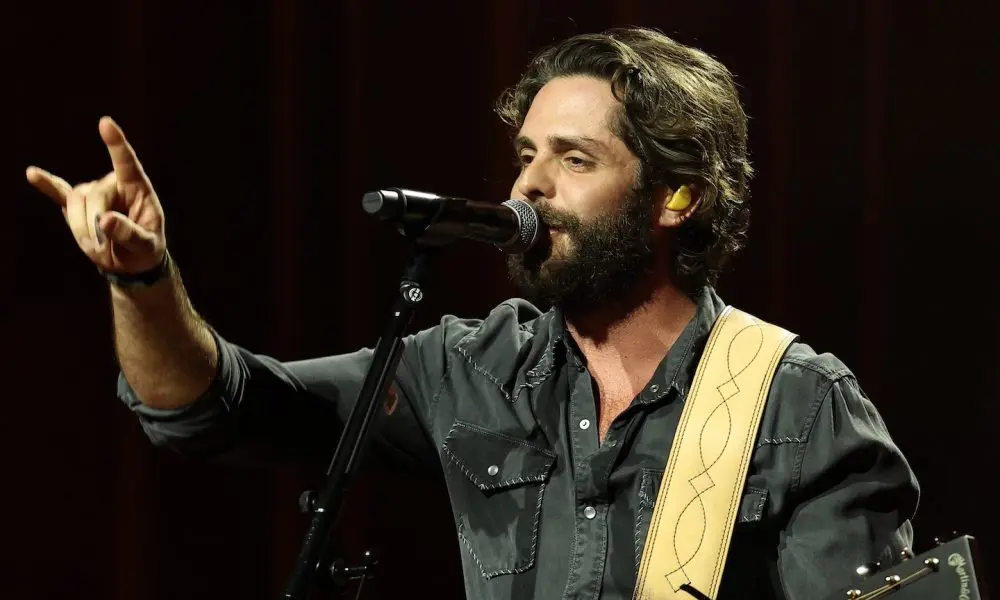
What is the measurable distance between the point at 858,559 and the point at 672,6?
1603 mm

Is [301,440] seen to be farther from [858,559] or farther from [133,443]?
[858,559]

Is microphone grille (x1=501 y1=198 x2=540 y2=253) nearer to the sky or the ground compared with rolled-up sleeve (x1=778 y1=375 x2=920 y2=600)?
nearer to the sky

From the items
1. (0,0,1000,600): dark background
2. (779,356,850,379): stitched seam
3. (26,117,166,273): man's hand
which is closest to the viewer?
(26,117,166,273): man's hand

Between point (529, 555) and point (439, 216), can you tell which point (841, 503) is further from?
point (439, 216)

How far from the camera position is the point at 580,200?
83.5 inches

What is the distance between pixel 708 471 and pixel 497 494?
1.24 feet

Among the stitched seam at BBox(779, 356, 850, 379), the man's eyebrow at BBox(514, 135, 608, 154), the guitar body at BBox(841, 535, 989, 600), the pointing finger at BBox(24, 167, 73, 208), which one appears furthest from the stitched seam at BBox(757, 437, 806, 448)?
the pointing finger at BBox(24, 167, 73, 208)

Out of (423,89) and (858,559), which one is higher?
(423,89)

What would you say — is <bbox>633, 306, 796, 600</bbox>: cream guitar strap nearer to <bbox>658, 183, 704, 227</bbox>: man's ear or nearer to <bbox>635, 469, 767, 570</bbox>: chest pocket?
<bbox>635, 469, 767, 570</bbox>: chest pocket

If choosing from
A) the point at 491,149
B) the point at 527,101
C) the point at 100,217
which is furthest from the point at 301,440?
the point at 491,149

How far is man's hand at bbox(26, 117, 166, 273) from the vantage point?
1.61m

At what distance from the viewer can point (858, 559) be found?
1836mm

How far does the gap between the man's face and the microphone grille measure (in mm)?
95

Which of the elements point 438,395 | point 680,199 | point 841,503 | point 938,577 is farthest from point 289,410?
point 938,577
